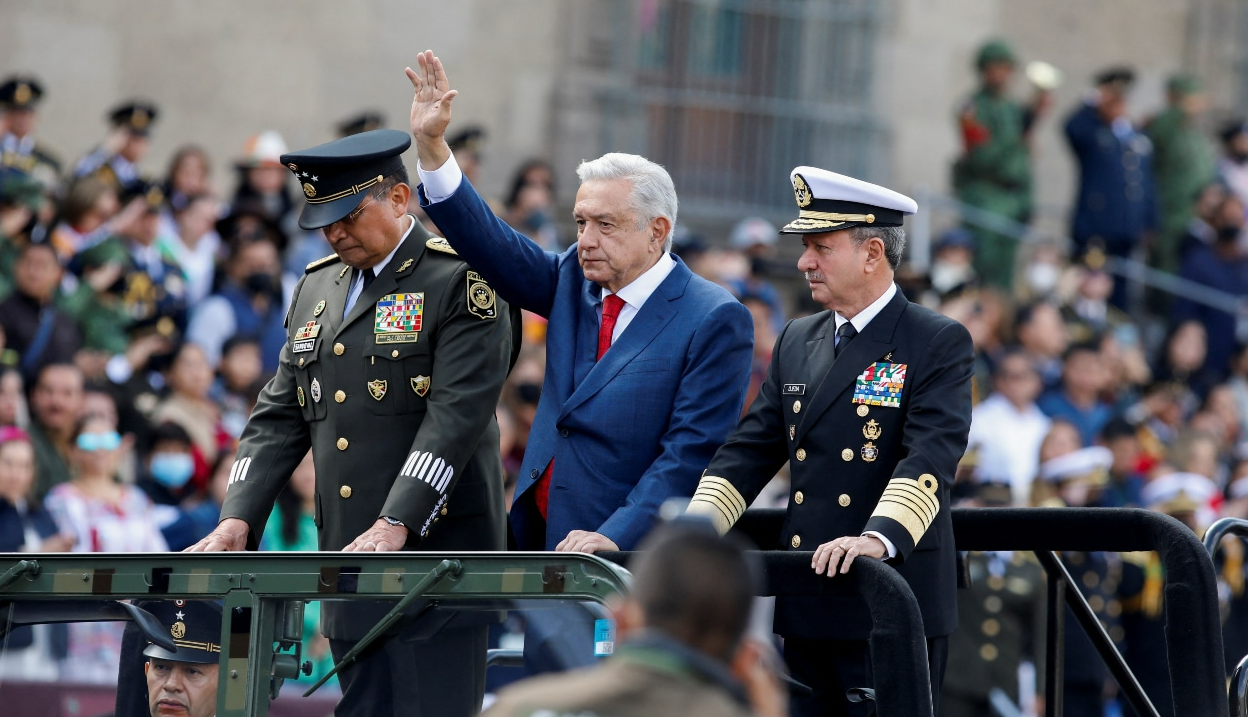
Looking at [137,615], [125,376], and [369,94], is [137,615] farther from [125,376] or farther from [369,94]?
[369,94]

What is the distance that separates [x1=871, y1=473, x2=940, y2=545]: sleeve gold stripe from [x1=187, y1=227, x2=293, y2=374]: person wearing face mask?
5.10m

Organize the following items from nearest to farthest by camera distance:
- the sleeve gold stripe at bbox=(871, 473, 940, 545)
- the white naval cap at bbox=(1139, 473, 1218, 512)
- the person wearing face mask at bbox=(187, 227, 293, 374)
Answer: the sleeve gold stripe at bbox=(871, 473, 940, 545) < the person wearing face mask at bbox=(187, 227, 293, 374) < the white naval cap at bbox=(1139, 473, 1218, 512)

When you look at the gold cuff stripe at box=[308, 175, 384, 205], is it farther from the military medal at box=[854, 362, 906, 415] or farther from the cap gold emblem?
the military medal at box=[854, 362, 906, 415]

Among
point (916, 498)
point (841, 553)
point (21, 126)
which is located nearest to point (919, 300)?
point (21, 126)

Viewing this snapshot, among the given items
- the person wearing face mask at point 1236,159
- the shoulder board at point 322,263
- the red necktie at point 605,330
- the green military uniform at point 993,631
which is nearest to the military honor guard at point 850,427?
the red necktie at point 605,330

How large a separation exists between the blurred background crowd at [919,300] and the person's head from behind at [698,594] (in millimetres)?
1711

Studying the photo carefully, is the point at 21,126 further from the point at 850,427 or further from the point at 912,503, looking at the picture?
the point at 912,503

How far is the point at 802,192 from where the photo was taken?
15.1 ft

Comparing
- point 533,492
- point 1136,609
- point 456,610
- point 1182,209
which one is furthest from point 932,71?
point 456,610

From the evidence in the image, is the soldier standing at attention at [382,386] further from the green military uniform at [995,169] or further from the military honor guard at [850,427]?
the green military uniform at [995,169]

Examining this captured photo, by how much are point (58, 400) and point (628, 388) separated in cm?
381

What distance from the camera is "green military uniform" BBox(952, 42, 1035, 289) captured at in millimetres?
13281

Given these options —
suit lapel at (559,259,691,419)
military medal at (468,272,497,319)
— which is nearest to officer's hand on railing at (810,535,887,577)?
suit lapel at (559,259,691,419)

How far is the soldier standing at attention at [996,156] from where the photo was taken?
43.5 feet
